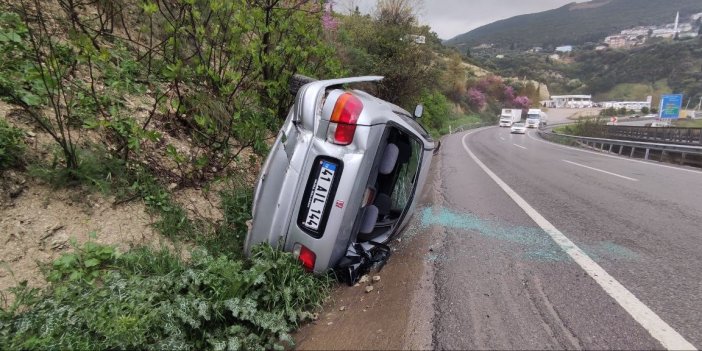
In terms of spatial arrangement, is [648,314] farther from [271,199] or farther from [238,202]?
[238,202]

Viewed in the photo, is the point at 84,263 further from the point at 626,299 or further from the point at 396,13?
the point at 396,13

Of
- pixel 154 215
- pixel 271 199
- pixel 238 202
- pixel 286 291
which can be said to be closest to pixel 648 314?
pixel 286 291

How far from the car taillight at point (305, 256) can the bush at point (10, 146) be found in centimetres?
222

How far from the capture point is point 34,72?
106 inches

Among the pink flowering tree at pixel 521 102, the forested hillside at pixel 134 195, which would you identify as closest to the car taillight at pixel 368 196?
the forested hillside at pixel 134 195

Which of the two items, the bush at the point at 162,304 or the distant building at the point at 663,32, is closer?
the bush at the point at 162,304

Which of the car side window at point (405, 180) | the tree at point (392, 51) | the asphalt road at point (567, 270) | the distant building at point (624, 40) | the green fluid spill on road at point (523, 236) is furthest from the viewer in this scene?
the distant building at point (624, 40)

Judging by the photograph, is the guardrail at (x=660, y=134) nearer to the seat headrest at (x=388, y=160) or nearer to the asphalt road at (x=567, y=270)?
the asphalt road at (x=567, y=270)

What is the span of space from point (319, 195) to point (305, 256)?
0.48m

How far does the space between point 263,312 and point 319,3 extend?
4.39m

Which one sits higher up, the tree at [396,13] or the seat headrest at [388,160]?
the tree at [396,13]

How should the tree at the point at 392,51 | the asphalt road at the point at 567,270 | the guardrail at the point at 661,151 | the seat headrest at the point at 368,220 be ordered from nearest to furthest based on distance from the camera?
the asphalt road at the point at 567,270 < the seat headrest at the point at 368,220 < the guardrail at the point at 661,151 < the tree at the point at 392,51

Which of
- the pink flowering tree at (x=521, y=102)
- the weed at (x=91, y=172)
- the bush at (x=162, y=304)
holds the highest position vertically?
the pink flowering tree at (x=521, y=102)

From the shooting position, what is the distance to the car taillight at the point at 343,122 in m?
2.90
